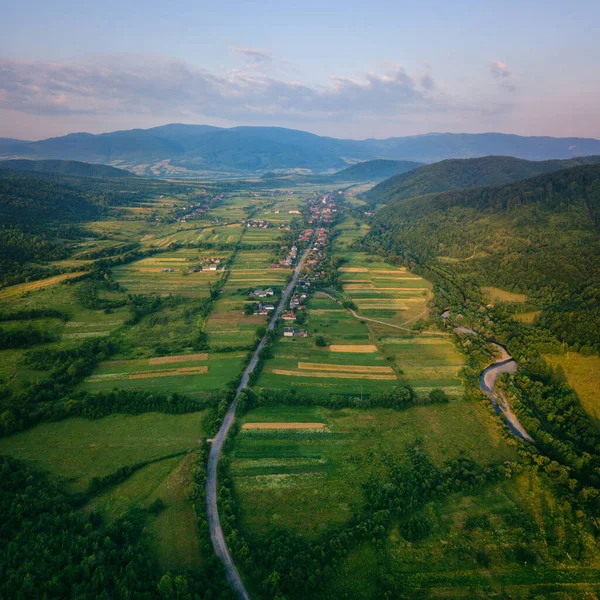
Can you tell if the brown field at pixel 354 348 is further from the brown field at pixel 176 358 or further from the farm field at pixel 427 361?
the brown field at pixel 176 358

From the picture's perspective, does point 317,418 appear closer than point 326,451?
No

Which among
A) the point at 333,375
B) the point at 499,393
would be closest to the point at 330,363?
the point at 333,375

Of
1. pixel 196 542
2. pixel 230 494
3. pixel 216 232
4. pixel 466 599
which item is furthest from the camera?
pixel 216 232

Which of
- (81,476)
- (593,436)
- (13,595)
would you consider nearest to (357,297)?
(593,436)

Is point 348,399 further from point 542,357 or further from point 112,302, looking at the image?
point 112,302

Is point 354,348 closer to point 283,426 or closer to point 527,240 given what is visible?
point 283,426

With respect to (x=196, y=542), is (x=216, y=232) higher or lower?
higher
